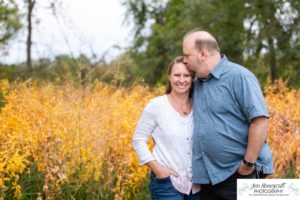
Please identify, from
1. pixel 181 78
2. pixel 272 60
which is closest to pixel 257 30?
pixel 272 60

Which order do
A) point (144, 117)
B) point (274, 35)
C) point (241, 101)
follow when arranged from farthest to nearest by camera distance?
1. point (274, 35)
2. point (144, 117)
3. point (241, 101)

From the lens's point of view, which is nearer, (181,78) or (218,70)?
(218,70)

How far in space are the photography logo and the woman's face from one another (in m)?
0.81

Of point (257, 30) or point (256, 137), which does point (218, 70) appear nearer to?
point (256, 137)

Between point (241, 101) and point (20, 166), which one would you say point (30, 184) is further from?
point (241, 101)

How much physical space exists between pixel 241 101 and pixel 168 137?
21.6 inches

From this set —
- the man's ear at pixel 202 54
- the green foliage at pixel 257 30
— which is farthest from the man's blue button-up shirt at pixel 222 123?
the green foliage at pixel 257 30

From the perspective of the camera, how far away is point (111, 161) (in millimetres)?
4949

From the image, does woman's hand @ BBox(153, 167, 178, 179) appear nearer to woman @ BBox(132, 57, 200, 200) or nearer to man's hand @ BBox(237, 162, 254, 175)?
woman @ BBox(132, 57, 200, 200)

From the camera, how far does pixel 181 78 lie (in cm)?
397

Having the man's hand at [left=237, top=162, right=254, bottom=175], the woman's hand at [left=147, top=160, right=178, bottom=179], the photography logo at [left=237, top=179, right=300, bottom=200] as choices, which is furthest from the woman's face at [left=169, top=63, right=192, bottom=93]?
the photography logo at [left=237, top=179, right=300, bottom=200]

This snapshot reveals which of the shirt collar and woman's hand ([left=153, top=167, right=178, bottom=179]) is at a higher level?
the shirt collar

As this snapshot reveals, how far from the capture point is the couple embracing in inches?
148

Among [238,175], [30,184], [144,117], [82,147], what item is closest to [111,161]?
[82,147]
